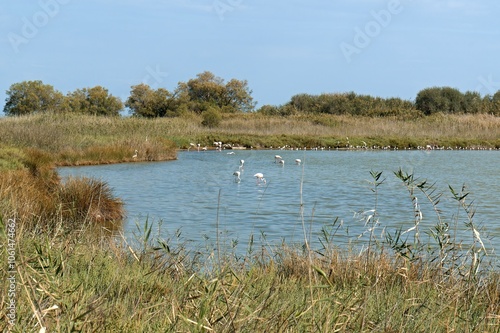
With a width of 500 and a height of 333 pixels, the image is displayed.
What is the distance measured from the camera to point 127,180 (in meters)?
19.1

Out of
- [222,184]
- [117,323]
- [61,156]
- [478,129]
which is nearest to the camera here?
[117,323]

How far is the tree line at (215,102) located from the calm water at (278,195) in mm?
30144

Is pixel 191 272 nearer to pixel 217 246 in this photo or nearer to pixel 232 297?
pixel 217 246

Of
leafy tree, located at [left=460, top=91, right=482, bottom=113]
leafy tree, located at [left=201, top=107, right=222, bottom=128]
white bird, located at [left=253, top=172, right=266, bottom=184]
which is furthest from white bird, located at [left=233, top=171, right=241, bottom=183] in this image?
leafy tree, located at [left=460, top=91, right=482, bottom=113]

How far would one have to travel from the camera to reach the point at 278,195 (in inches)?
631

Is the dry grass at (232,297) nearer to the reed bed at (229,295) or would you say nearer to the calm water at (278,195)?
the reed bed at (229,295)

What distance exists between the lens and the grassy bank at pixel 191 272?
3.16 m

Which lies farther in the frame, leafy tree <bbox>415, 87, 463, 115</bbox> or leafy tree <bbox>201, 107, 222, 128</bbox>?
leafy tree <bbox>415, 87, 463, 115</bbox>

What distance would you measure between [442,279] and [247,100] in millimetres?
67856

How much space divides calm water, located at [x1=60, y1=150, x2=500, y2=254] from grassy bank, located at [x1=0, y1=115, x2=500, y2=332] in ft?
1.66

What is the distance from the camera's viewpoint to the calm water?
10.7m

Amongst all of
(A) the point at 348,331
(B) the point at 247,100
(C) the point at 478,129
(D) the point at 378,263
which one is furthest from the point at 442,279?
(B) the point at 247,100

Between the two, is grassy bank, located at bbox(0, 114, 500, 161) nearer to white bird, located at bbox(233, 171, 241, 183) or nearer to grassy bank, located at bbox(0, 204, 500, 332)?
white bird, located at bbox(233, 171, 241, 183)

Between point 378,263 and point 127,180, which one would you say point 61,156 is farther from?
point 378,263
